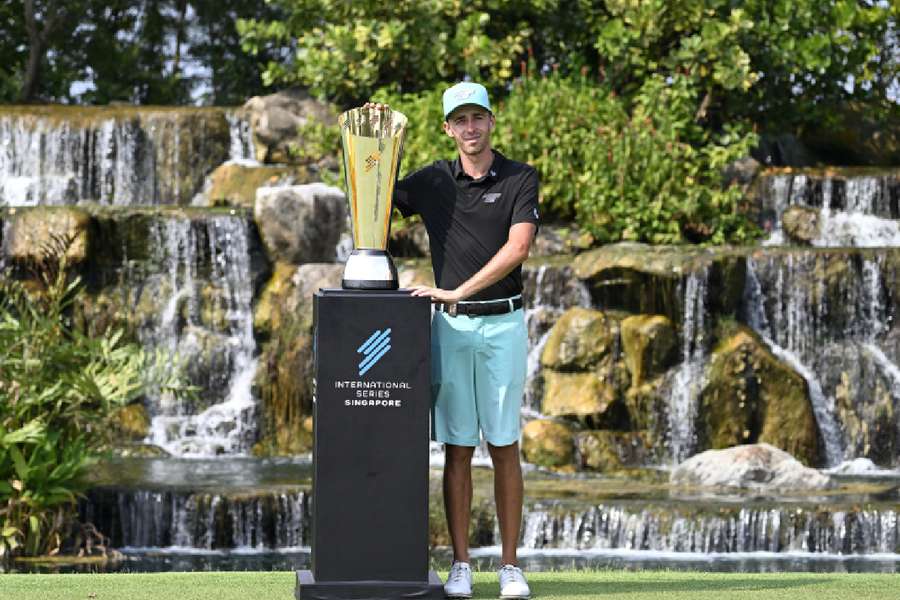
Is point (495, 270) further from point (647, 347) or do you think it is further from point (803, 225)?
point (803, 225)

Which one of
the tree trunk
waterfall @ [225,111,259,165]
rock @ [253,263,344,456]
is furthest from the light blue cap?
the tree trunk

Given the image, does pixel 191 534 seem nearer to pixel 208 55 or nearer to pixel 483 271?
pixel 483 271

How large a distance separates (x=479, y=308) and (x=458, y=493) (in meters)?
0.73

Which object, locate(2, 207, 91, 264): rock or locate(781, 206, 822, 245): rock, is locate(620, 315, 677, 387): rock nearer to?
locate(781, 206, 822, 245): rock

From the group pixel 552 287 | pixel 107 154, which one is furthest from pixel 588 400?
pixel 107 154

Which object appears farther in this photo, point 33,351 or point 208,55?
point 208,55

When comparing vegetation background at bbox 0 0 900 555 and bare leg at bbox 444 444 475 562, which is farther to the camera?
vegetation background at bbox 0 0 900 555

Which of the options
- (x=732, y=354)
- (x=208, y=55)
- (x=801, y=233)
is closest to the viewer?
(x=732, y=354)

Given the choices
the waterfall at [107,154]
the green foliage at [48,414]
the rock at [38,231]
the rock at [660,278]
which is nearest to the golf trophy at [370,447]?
the green foliage at [48,414]

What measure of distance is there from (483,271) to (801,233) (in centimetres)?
1221

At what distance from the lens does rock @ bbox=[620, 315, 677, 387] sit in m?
15.0

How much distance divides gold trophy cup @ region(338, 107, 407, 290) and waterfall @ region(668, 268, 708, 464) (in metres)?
8.50

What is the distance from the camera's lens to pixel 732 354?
1485 cm

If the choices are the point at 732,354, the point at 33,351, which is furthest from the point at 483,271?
the point at 732,354
